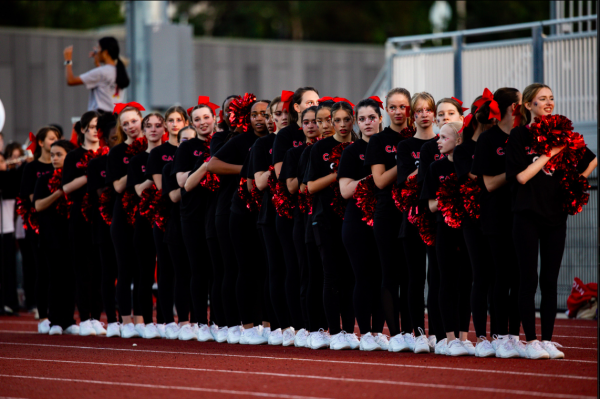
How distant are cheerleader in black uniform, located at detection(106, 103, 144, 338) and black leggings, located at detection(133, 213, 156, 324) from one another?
0.34ft

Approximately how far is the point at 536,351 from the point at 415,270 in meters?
1.07

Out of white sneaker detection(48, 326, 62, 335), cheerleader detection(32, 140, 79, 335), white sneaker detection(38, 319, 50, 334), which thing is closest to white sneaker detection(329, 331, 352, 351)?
cheerleader detection(32, 140, 79, 335)

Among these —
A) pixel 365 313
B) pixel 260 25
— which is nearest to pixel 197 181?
pixel 365 313

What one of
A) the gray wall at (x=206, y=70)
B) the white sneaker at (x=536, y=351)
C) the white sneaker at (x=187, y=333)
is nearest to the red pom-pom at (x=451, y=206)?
the white sneaker at (x=536, y=351)

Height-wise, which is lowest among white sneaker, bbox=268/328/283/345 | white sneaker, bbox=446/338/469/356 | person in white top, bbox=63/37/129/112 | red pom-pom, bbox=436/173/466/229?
white sneaker, bbox=268/328/283/345

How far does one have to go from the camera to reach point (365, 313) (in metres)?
7.43

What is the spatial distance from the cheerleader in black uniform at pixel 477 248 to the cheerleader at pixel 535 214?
308 millimetres

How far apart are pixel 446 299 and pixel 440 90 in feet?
20.2

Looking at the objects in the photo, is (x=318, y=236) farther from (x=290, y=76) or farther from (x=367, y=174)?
(x=290, y=76)

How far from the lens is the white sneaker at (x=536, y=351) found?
6645 mm

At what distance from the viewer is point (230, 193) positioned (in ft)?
27.9

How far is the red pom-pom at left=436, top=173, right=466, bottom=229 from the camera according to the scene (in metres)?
6.88

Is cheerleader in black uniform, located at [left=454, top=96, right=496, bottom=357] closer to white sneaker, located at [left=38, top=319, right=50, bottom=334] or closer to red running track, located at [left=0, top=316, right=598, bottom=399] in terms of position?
red running track, located at [left=0, top=316, right=598, bottom=399]

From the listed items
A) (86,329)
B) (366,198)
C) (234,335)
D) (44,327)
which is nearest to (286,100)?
(366,198)
